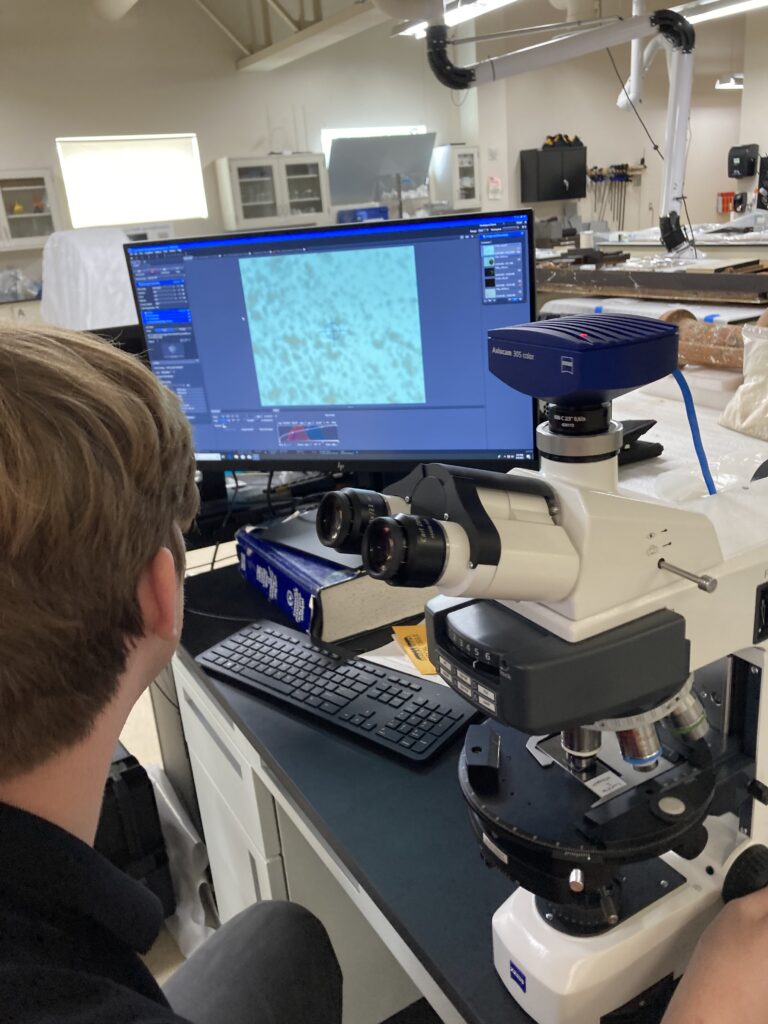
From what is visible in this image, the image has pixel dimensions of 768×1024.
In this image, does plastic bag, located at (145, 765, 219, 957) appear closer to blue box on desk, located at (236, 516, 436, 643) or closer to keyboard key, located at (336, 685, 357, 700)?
blue box on desk, located at (236, 516, 436, 643)

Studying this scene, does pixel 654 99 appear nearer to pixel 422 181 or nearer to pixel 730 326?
pixel 422 181

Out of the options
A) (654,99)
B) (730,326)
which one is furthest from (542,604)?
(654,99)

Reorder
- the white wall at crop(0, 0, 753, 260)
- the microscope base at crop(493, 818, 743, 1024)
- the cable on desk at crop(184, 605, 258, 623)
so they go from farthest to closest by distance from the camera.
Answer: the white wall at crop(0, 0, 753, 260), the cable on desk at crop(184, 605, 258, 623), the microscope base at crop(493, 818, 743, 1024)

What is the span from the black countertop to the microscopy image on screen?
1.58 feet

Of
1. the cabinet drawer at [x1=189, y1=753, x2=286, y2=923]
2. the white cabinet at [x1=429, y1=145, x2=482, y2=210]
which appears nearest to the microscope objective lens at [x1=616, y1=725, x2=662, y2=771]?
the cabinet drawer at [x1=189, y1=753, x2=286, y2=923]

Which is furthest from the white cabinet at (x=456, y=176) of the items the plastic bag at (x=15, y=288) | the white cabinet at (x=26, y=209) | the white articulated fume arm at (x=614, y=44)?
the white articulated fume arm at (x=614, y=44)

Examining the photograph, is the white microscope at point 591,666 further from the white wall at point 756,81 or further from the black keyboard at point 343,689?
the white wall at point 756,81

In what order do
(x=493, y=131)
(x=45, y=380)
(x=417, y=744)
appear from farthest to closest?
1. (x=493, y=131)
2. (x=417, y=744)
3. (x=45, y=380)

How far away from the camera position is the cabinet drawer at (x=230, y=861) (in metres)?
1.11

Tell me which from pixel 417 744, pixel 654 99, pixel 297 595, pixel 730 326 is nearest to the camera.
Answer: pixel 417 744

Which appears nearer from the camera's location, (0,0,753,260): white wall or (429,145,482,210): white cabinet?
(0,0,753,260): white wall

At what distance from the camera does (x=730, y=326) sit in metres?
1.74

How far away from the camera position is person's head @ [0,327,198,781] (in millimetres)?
457

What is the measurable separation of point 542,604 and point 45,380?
0.35 m
